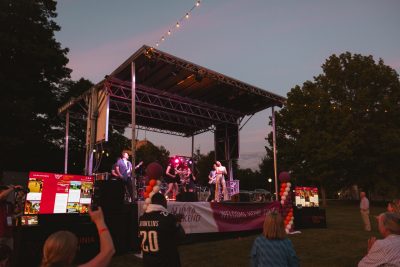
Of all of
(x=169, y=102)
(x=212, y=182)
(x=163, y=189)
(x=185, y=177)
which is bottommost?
(x=163, y=189)

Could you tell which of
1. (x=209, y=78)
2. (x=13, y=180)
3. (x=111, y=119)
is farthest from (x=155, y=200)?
(x=111, y=119)

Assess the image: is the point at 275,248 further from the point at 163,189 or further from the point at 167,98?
the point at 167,98

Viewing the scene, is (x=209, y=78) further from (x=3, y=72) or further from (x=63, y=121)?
(x=63, y=121)

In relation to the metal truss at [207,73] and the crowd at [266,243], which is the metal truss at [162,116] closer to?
the metal truss at [207,73]

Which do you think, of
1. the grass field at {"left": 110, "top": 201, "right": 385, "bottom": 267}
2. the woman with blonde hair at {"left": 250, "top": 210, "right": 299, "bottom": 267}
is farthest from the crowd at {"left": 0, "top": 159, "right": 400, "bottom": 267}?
the grass field at {"left": 110, "top": 201, "right": 385, "bottom": 267}

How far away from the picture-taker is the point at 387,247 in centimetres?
317

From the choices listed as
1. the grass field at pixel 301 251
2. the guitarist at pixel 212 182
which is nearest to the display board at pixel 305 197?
the grass field at pixel 301 251

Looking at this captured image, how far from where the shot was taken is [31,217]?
6.93m

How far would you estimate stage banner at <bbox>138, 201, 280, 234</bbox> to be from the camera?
987cm

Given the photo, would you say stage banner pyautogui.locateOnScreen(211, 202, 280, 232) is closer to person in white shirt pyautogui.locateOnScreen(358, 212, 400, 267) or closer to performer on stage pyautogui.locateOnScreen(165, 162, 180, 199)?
performer on stage pyautogui.locateOnScreen(165, 162, 180, 199)

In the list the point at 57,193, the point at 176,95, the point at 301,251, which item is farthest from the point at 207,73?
the point at 57,193

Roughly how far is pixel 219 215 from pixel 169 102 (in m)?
8.89

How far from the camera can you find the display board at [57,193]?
7.17 m

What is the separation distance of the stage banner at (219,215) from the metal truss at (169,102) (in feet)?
22.5
